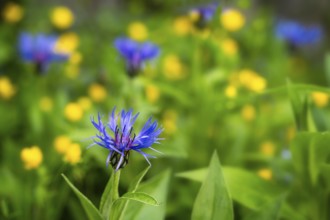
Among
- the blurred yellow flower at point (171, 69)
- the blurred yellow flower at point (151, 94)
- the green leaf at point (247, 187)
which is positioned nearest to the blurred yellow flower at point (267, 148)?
the blurred yellow flower at point (151, 94)

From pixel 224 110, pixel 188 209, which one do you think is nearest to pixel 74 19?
pixel 224 110

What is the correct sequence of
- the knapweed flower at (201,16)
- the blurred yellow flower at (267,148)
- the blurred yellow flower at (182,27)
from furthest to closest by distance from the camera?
the blurred yellow flower at (182,27), the blurred yellow flower at (267,148), the knapweed flower at (201,16)

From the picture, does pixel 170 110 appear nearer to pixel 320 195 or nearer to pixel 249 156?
pixel 249 156

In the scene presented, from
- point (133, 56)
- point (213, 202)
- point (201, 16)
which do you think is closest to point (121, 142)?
point (213, 202)

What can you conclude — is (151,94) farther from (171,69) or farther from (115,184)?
(115,184)

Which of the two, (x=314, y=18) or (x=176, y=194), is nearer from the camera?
(x=176, y=194)

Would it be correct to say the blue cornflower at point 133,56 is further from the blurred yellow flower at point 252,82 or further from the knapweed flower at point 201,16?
the blurred yellow flower at point 252,82

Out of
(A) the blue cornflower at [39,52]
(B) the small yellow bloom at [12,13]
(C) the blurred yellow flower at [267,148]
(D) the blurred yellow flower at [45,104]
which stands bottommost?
(C) the blurred yellow flower at [267,148]
